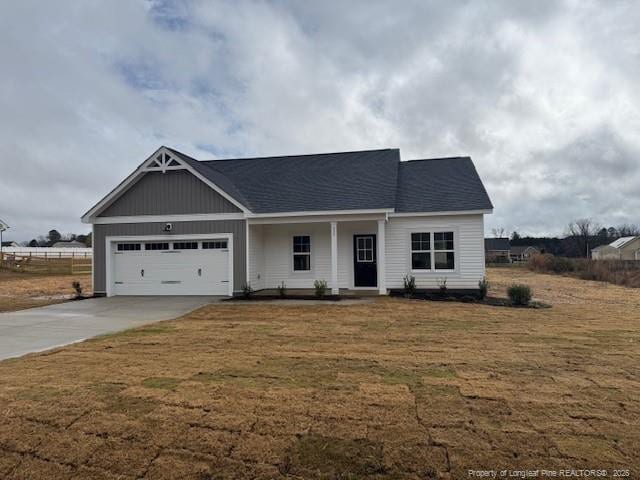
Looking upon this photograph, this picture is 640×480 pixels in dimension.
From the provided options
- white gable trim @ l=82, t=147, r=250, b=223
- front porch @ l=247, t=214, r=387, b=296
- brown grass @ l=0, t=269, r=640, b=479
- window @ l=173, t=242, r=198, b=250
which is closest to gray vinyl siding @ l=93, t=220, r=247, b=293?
front porch @ l=247, t=214, r=387, b=296

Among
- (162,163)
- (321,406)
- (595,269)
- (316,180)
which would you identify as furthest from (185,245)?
(595,269)

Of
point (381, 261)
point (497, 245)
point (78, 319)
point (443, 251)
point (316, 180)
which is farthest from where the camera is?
point (497, 245)

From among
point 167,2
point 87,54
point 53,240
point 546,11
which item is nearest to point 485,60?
point 546,11

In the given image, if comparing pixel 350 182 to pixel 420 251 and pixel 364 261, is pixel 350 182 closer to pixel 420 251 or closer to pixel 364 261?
pixel 364 261

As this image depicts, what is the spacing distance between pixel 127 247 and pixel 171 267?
1.99m

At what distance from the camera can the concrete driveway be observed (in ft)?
25.8

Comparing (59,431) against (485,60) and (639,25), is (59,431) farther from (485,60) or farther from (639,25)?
(485,60)

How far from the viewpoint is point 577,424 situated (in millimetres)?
3727

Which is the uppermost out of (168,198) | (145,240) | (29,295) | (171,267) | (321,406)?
(168,198)

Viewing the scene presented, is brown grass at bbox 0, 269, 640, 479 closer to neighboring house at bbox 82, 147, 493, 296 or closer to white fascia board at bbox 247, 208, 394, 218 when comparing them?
white fascia board at bbox 247, 208, 394, 218

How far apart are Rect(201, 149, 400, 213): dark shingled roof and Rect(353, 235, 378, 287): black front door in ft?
5.42

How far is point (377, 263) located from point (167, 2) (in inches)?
419

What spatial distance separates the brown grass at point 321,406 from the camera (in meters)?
3.14

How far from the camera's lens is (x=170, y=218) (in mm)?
15336
